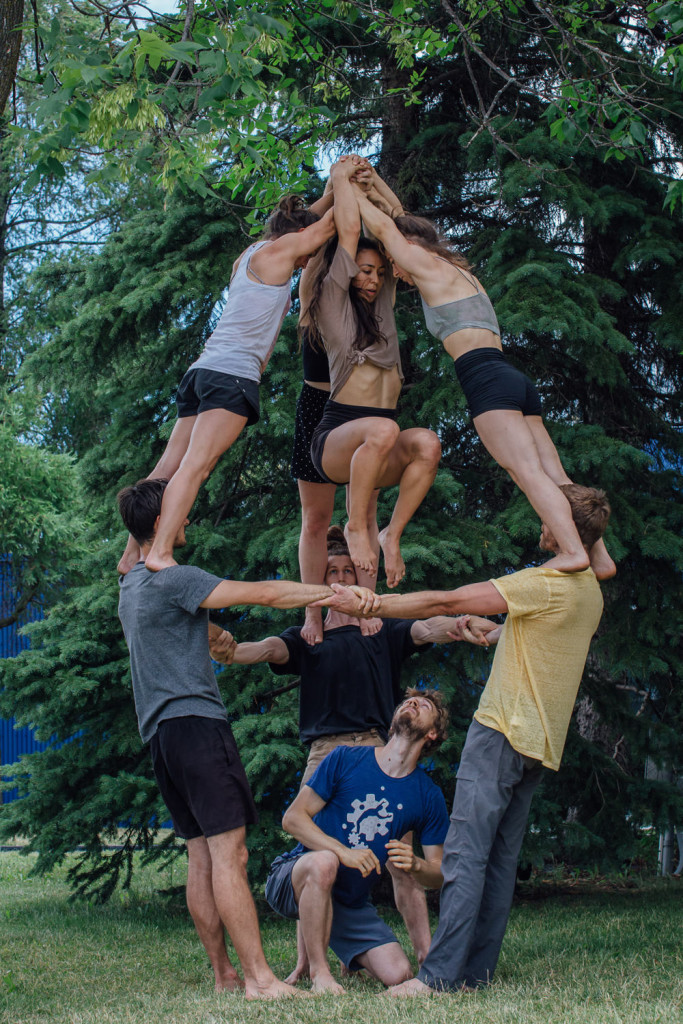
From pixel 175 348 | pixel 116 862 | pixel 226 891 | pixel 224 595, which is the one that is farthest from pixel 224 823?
pixel 175 348

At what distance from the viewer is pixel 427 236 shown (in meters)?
4.26

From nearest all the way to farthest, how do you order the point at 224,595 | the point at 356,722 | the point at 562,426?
the point at 224,595 < the point at 356,722 < the point at 562,426

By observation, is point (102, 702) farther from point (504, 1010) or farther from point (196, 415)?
point (504, 1010)

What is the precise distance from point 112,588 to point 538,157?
416 cm

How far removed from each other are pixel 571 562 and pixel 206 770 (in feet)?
5.18

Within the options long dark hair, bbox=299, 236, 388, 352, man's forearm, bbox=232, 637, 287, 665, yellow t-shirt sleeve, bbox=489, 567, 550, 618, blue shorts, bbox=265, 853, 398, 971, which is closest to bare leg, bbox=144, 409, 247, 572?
long dark hair, bbox=299, 236, 388, 352

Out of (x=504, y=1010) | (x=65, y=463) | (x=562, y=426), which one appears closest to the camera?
(x=504, y=1010)

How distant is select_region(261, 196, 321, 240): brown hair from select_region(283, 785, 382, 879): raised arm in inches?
93.0

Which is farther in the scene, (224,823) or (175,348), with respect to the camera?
(175,348)

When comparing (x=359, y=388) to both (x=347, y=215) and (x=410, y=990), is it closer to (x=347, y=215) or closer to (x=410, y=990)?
(x=347, y=215)

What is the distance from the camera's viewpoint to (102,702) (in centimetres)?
708

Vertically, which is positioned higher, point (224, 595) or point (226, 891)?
point (224, 595)

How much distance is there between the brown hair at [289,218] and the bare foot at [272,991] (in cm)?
297

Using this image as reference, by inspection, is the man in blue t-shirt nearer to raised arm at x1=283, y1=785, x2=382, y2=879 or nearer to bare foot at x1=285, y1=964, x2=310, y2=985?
raised arm at x1=283, y1=785, x2=382, y2=879
